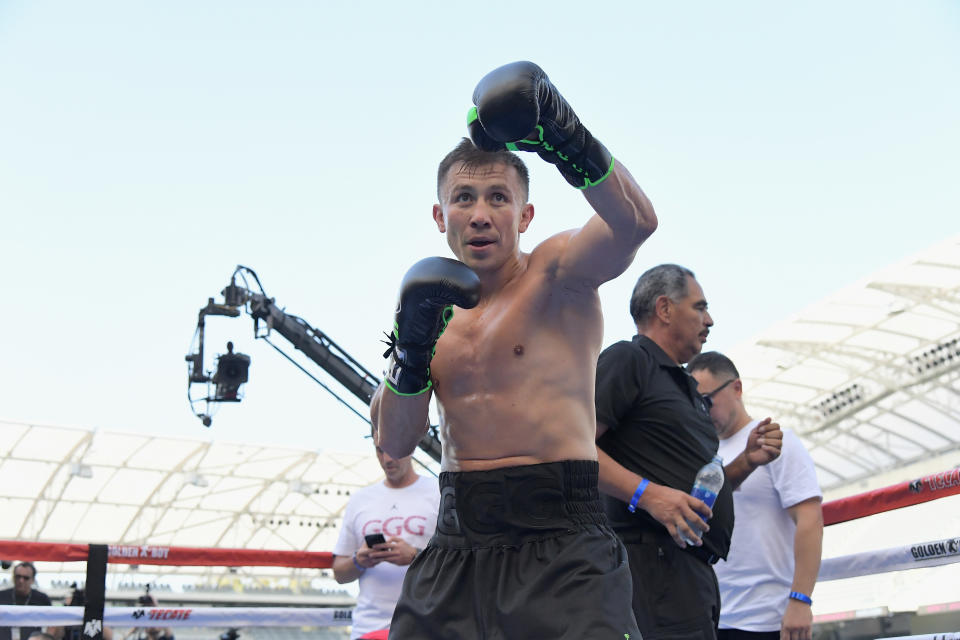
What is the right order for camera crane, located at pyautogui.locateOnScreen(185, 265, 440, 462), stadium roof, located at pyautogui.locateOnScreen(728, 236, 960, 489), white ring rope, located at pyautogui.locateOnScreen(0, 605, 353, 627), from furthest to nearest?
stadium roof, located at pyautogui.locateOnScreen(728, 236, 960, 489) → camera crane, located at pyautogui.locateOnScreen(185, 265, 440, 462) → white ring rope, located at pyautogui.locateOnScreen(0, 605, 353, 627)

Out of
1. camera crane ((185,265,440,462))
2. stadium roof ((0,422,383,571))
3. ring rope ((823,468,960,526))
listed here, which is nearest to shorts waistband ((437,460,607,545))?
ring rope ((823,468,960,526))

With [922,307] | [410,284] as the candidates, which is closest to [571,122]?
[410,284]

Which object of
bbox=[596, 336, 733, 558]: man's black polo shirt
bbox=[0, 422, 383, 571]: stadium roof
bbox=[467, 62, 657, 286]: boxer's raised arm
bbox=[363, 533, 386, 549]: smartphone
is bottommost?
bbox=[363, 533, 386, 549]: smartphone

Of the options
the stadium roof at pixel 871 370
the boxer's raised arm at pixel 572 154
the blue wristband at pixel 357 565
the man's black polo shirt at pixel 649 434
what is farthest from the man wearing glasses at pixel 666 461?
the stadium roof at pixel 871 370

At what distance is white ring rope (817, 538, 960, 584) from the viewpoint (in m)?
2.89

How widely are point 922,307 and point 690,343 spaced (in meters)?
16.1

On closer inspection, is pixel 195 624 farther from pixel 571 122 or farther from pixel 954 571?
pixel 954 571

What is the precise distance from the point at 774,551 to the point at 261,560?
7.94 ft

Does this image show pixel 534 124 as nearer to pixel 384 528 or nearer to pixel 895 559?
pixel 895 559

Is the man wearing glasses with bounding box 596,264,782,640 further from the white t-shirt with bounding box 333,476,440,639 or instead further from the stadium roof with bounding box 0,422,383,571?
the stadium roof with bounding box 0,422,383,571

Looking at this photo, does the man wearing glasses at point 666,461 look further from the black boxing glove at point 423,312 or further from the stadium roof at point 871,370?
the stadium roof at point 871,370

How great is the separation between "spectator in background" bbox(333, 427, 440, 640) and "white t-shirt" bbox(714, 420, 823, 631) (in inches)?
48.9

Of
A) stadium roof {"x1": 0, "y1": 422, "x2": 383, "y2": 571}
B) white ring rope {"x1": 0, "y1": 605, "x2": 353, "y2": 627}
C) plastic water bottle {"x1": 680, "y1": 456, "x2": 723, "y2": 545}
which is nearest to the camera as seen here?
plastic water bottle {"x1": 680, "y1": 456, "x2": 723, "y2": 545}

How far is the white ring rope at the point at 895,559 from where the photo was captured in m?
2.89
